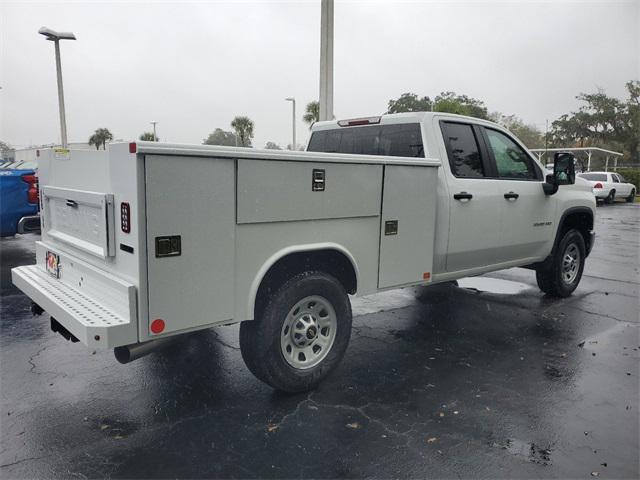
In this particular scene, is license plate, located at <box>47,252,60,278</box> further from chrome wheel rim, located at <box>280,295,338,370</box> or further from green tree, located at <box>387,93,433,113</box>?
green tree, located at <box>387,93,433,113</box>

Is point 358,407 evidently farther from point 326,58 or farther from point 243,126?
point 243,126

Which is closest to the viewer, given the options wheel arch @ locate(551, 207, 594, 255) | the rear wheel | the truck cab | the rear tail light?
the truck cab

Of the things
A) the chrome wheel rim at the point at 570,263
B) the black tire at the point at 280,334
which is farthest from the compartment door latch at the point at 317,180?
the chrome wheel rim at the point at 570,263

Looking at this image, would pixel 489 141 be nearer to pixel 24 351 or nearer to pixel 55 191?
pixel 55 191

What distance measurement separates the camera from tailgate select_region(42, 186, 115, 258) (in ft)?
10.9

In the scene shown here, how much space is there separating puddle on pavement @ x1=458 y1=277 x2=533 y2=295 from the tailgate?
18.2 feet

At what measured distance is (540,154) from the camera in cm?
4656

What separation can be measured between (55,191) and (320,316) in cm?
231

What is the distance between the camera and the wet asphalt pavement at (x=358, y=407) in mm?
3145

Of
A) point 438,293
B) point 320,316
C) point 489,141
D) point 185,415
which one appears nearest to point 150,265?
point 185,415

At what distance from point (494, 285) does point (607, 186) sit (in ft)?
77.7

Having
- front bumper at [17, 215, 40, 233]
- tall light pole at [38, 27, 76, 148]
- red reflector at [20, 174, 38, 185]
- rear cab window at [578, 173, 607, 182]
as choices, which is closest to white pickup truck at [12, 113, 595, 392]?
front bumper at [17, 215, 40, 233]

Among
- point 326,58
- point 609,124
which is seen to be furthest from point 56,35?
point 609,124

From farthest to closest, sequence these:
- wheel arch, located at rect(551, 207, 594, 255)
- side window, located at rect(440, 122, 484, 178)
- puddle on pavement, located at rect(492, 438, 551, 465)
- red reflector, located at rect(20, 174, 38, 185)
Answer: red reflector, located at rect(20, 174, 38, 185) < wheel arch, located at rect(551, 207, 594, 255) < side window, located at rect(440, 122, 484, 178) < puddle on pavement, located at rect(492, 438, 551, 465)
